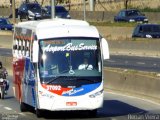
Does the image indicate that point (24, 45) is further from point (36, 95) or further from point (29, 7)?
point (29, 7)

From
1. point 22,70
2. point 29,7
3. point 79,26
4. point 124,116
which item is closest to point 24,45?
point 22,70

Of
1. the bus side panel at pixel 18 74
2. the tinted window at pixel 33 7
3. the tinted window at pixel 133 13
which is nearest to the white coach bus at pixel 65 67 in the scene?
the bus side panel at pixel 18 74

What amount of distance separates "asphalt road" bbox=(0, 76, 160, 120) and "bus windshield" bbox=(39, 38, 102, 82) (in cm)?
130

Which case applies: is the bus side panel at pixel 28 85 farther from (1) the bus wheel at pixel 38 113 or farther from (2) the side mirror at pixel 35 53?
(2) the side mirror at pixel 35 53

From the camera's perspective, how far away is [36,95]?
20.1 m

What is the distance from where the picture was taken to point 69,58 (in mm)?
20312

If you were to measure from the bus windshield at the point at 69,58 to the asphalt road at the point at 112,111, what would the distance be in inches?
51.0

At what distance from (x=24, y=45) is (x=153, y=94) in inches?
199

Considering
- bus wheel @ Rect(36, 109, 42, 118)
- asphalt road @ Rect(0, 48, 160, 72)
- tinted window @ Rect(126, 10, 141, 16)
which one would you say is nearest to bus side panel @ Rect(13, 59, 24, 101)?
bus wheel @ Rect(36, 109, 42, 118)

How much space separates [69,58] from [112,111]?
9.61 ft

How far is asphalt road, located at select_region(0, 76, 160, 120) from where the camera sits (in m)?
20.6

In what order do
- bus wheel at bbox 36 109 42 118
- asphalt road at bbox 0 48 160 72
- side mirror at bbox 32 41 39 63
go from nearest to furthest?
1. side mirror at bbox 32 41 39 63
2. bus wheel at bbox 36 109 42 118
3. asphalt road at bbox 0 48 160 72

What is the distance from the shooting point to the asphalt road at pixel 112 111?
20609mm

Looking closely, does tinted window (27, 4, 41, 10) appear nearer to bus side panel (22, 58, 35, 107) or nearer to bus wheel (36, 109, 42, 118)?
bus side panel (22, 58, 35, 107)
